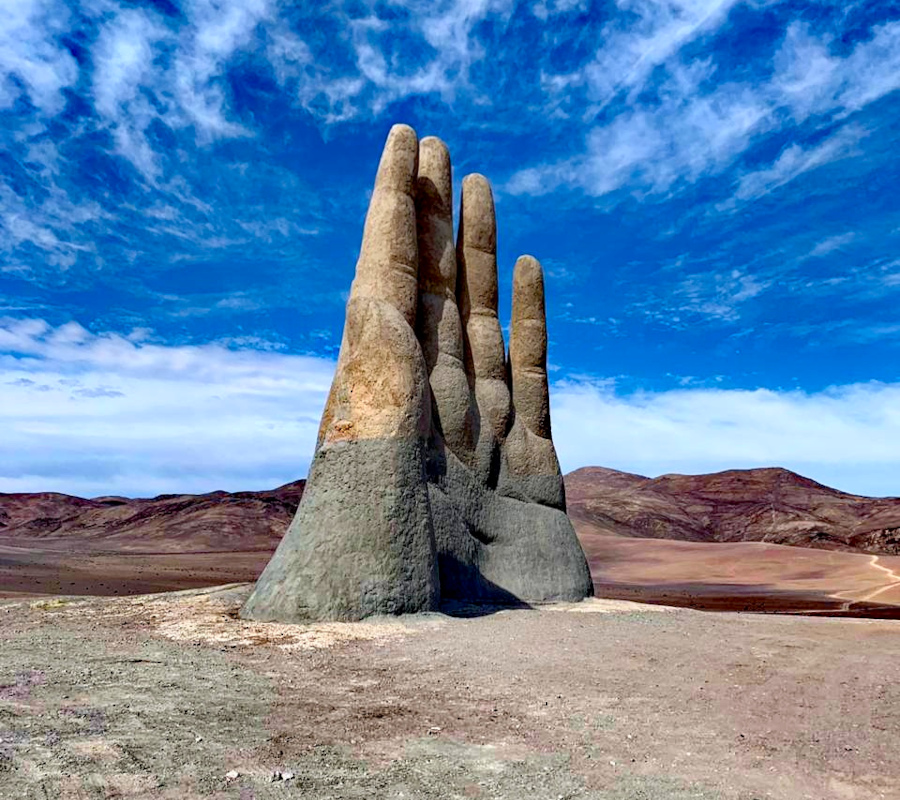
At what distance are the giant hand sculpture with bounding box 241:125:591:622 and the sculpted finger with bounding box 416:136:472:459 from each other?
28mm

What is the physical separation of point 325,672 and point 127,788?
333cm

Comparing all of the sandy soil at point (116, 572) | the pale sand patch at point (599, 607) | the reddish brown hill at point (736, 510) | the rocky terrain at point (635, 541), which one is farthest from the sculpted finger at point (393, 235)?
the reddish brown hill at point (736, 510)

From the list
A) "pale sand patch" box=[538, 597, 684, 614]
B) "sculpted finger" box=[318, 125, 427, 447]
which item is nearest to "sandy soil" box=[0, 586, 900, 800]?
"pale sand patch" box=[538, 597, 684, 614]

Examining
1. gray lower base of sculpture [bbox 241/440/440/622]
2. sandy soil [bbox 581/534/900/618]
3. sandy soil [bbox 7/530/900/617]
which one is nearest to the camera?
gray lower base of sculpture [bbox 241/440/440/622]

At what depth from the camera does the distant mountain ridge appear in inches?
2216

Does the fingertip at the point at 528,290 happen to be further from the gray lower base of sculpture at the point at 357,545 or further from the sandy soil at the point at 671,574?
the sandy soil at the point at 671,574

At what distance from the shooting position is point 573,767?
4566 millimetres

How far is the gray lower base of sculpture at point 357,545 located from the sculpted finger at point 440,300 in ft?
8.02

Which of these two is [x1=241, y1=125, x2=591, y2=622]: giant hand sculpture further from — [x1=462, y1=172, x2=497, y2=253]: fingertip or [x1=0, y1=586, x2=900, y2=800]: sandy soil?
[x1=0, y1=586, x2=900, y2=800]: sandy soil

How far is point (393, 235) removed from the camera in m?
13.3

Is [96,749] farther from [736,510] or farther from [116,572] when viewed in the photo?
[736,510]

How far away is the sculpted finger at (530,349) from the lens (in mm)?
15898

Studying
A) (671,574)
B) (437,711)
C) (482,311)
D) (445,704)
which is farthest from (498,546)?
(671,574)

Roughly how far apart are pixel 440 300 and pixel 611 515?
187 feet
